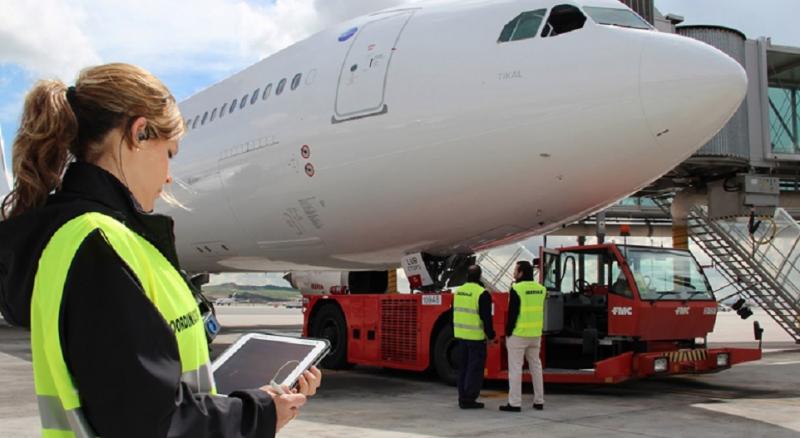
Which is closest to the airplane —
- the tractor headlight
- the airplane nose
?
the airplane nose

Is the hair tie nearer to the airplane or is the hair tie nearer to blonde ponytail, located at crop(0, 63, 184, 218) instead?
blonde ponytail, located at crop(0, 63, 184, 218)

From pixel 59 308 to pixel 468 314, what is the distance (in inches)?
289

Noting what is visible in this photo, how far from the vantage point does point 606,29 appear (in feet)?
25.4

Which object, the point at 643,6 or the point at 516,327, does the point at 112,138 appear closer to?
the point at 516,327

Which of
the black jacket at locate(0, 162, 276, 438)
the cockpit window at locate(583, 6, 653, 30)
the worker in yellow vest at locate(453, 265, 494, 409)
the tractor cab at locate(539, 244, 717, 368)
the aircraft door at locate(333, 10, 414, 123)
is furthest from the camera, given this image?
the tractor cab at locate(539, 244, 717, 368)

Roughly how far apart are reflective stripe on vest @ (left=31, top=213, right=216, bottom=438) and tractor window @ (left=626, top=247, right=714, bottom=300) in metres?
8.31

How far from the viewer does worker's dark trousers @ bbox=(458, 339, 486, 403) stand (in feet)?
26.7

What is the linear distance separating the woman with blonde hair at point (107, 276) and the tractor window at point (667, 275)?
8272mm

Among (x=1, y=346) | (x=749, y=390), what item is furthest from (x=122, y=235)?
(x=1, y=346)

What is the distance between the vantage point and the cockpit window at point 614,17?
7.91m

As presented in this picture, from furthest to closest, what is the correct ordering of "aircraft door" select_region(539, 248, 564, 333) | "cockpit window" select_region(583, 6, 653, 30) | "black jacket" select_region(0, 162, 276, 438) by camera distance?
1. "aircraft door" select_region(539, 248, 564, 333)
2. "cockpit window" select_region(583, 6, 653, 30)
3. "black jacket" select_region(0, 162, 276, 438)

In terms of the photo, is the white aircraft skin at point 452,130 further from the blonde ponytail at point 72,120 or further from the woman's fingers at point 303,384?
the blonde ponytail at point 72,120

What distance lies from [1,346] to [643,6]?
1500cm

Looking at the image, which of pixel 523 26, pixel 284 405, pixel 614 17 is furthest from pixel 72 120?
pixel 614 17
